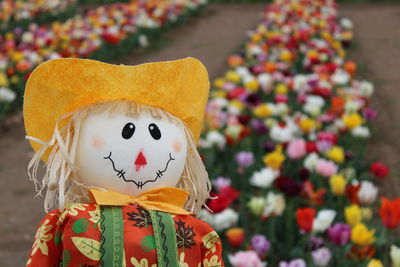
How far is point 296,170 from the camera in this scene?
3598mm

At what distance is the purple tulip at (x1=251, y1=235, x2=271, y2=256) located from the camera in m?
2.62

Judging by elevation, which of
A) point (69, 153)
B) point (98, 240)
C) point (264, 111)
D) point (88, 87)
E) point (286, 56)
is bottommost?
point (286, 56)

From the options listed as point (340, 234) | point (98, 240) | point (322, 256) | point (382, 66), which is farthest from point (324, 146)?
point (382, 66)

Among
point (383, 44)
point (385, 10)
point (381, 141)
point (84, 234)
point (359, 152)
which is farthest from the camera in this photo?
point (385, 10)

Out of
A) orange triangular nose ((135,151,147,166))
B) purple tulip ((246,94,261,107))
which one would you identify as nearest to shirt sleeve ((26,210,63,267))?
orange triangular nose ((135,151,147,166))

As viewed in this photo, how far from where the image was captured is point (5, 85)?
5000 millimetres

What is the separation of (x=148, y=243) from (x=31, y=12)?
304 inches

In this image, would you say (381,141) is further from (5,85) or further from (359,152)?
(5,85)

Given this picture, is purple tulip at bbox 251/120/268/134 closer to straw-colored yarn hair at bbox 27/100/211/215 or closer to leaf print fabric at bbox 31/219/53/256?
straw-colored yarn hair at bbox 27/100/211/215

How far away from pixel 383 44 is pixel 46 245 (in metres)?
6.40

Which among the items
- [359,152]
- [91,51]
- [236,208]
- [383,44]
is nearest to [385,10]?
[383,44]

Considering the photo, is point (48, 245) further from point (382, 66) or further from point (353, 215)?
point (382, 66)

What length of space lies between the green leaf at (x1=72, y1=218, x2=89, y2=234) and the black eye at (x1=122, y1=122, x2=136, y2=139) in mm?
245

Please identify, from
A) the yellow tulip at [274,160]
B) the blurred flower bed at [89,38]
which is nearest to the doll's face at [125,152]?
the yellow tulip at [274,160]
